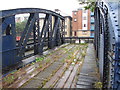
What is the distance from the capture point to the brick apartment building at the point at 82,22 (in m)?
43.0

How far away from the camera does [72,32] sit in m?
44.3

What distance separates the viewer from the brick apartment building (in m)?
43.0

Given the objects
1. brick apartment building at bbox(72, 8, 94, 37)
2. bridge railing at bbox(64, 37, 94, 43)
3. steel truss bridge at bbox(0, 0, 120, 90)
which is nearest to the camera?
steel truss bridge at bbox(0, 0, 120, 90)

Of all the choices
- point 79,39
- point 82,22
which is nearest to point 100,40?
point 79,39

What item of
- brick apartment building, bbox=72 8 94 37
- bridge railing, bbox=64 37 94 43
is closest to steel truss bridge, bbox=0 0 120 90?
bridge railing, bbox=64 37 94 43

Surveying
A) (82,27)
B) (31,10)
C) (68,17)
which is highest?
(68,17)

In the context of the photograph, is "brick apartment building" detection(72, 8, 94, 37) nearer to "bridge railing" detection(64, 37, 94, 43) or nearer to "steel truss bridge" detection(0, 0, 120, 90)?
"bridge railing" detection(64, 37, 94, 43)

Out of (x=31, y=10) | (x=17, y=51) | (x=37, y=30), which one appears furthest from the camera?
(x=37, y=30)

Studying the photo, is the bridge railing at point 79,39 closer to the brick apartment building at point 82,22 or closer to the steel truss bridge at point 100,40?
the steel truss bridge at point 100,40

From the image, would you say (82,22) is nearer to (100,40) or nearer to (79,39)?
(79,39)

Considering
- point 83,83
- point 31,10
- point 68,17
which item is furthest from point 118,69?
point 68,17

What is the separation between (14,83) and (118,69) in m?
2.79

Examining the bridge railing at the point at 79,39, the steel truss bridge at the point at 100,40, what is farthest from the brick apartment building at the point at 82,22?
the steel truss bridge at the point at 100,40

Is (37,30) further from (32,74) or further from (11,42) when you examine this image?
(32,74)
